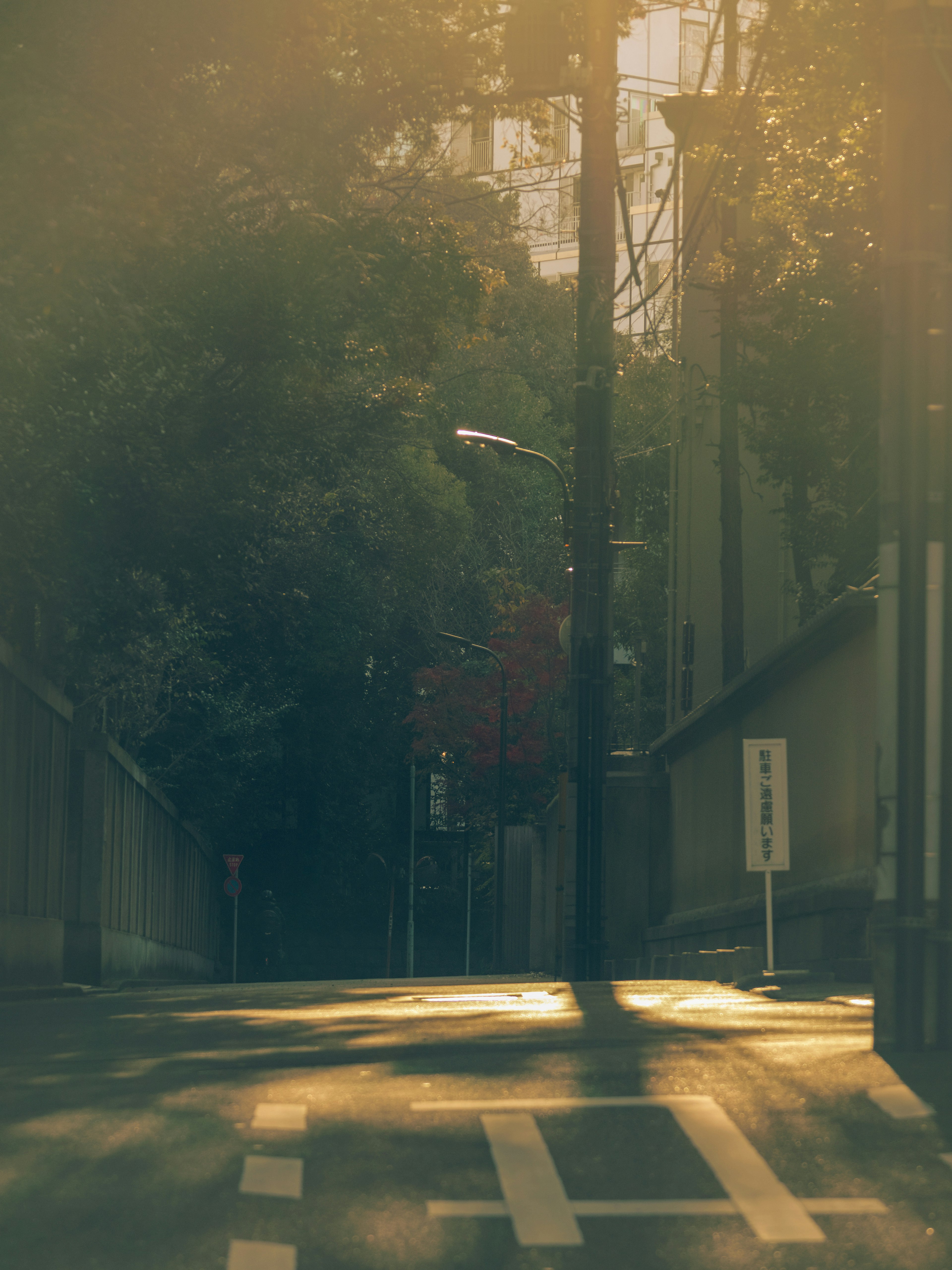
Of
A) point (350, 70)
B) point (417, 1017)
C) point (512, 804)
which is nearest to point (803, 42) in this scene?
point (350, 70)

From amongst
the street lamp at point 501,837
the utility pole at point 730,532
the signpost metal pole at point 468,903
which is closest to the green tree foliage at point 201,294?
the utility pole at point 730,532

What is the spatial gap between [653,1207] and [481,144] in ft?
191

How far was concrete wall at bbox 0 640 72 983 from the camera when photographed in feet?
45.2

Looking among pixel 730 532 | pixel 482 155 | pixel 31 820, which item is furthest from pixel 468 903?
pixel 482 155

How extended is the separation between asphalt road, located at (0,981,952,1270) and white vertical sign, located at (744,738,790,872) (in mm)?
6414

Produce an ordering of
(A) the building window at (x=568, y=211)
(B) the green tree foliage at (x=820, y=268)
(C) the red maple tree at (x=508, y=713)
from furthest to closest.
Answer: (C) the red maple tree at (x=508, y=713) < (A) the building window at (x=568, y=211) < (B) the green tree foliage at (x=820, y=268)

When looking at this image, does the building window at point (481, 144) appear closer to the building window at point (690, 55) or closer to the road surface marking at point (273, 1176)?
the building window at point (690, 55)

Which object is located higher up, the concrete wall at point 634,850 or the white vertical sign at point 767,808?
the white vertical sign at point 767,808

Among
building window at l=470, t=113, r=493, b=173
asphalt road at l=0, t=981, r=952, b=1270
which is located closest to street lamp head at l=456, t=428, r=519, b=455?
building window at l=470, t=113, r=493, b=173

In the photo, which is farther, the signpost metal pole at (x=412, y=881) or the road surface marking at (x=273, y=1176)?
the signpost metal pole at (x=412, y=881)

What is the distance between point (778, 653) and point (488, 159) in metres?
47.6

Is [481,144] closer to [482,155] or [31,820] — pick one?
[482,155]

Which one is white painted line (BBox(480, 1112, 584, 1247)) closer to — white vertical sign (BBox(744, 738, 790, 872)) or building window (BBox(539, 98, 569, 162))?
white vertical sign (BBox(744, 738, 790, 872))

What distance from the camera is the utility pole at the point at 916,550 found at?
4.91 meters
